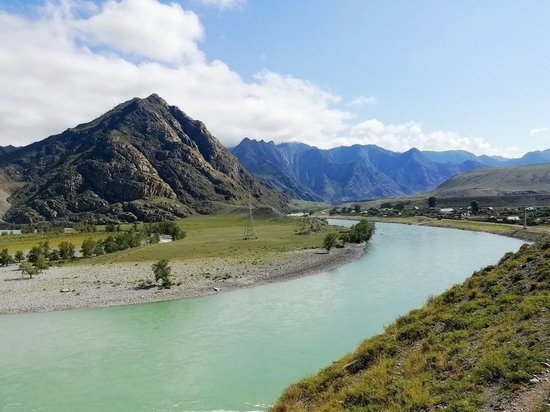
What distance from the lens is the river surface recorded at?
71.7ft

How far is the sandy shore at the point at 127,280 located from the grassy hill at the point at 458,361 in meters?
32.1

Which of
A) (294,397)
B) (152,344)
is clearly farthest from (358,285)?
(294,397)

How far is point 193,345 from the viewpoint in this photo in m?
29.9

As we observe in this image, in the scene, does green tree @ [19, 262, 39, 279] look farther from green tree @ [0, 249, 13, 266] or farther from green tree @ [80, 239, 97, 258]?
green tree @ [80, 239, 97, 258]

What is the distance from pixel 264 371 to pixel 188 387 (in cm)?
426

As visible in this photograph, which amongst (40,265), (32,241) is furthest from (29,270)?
(32,241)

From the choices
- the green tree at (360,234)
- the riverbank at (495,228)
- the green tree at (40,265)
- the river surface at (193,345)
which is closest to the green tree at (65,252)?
the green tree at (40,265)

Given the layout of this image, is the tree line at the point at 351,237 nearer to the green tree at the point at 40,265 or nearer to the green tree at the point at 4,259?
the green tree at the point at 40,265

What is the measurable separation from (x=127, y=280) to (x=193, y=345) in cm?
2932

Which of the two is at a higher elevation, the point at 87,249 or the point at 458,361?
the point at 87,249

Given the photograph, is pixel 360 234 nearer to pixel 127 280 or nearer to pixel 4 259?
pixel 127 280

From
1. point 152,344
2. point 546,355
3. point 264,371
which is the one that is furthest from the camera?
point 152,344

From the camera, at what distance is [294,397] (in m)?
16.4

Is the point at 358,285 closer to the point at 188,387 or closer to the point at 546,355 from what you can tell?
the point at 188,387
